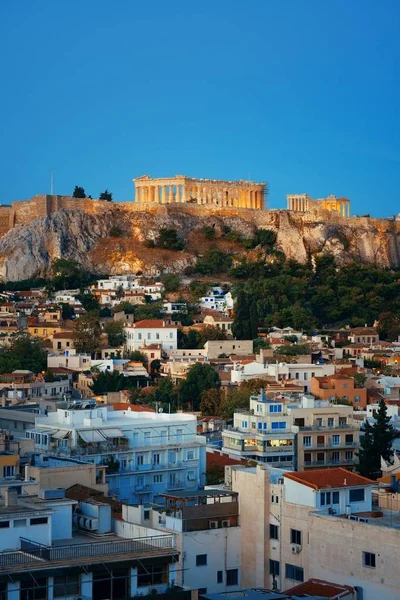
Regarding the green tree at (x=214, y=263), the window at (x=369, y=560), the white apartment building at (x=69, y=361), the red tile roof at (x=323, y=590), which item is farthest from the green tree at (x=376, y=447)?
the green tree at (x=214, y=263)


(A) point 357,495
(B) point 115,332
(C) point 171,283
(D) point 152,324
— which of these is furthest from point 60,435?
(C) point 171,283

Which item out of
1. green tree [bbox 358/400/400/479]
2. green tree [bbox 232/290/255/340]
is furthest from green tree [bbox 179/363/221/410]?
green tree [bbox 358/400/400/479]

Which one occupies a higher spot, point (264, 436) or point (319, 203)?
point (319, 203)

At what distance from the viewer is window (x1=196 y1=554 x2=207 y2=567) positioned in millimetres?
26078

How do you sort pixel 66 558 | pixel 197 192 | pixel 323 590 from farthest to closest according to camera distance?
pixel 197 192 < pixel 323 590 < pixel 66 558

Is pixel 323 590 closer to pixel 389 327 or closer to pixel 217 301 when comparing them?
pixel 389 327

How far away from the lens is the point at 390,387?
5944cm

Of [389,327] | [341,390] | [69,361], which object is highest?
[389,327]

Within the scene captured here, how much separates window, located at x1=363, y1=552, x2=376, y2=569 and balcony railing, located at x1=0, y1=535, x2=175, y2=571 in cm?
316

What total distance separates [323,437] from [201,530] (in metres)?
16.1

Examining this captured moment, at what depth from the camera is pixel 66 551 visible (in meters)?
22.8

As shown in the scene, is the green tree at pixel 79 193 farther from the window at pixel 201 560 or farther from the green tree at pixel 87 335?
the window at pixel 201 560

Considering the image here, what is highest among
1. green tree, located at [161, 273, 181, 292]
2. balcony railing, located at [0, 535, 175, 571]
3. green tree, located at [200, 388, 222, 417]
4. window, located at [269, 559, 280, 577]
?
green tree, located at [161, 273, 181, 292]

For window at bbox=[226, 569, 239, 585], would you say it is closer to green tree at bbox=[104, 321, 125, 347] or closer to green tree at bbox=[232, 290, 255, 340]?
green tree at bbox=[104, 321, 125, 347]
